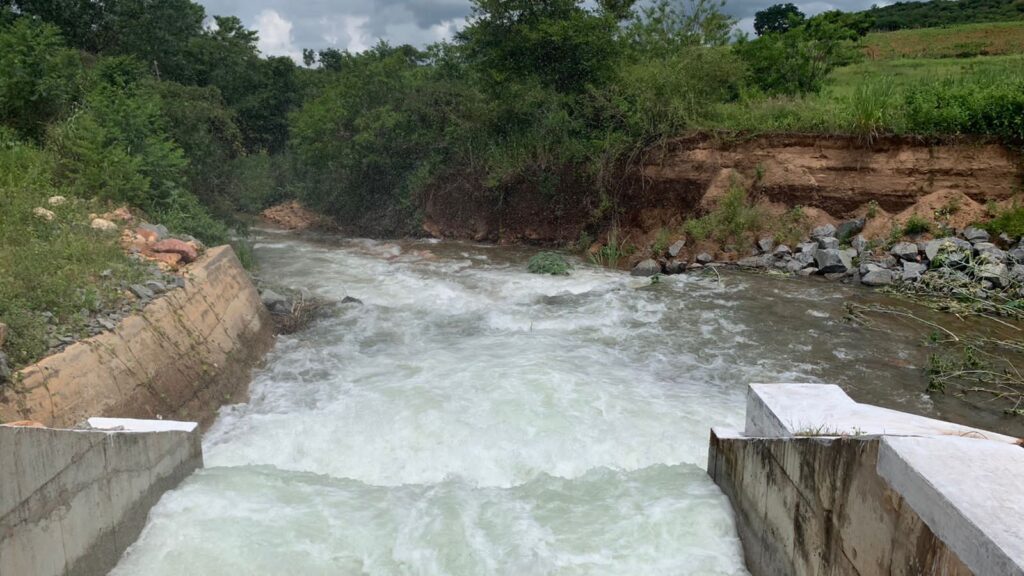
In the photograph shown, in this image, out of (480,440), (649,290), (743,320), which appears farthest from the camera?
(649,290)

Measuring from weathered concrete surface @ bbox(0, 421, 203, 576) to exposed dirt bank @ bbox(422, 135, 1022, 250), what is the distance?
45.3ft

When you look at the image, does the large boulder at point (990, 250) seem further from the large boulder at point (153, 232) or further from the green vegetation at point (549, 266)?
the large boulder at point (153, 232)

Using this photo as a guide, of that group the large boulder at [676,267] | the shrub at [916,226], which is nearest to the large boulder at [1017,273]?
the shrub at [916,226]

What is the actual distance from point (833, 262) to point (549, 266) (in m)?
5.91

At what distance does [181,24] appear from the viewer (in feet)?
110

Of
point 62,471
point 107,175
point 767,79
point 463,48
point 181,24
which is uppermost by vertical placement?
point 181,24

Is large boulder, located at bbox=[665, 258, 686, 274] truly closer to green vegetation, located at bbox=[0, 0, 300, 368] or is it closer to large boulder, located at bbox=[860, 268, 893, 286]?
large boulder, located at bbox=[860, 268, 893, 286]

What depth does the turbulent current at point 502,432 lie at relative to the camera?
451 centimetres

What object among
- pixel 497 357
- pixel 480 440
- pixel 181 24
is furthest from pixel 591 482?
pixel 181 24

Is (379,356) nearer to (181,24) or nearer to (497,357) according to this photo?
(497,357)

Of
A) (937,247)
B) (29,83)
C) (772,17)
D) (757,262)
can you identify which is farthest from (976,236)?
(772,17)

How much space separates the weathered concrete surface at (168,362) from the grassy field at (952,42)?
2779cm

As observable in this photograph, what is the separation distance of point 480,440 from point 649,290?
698 cm

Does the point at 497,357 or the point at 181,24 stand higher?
the point at 181,24
